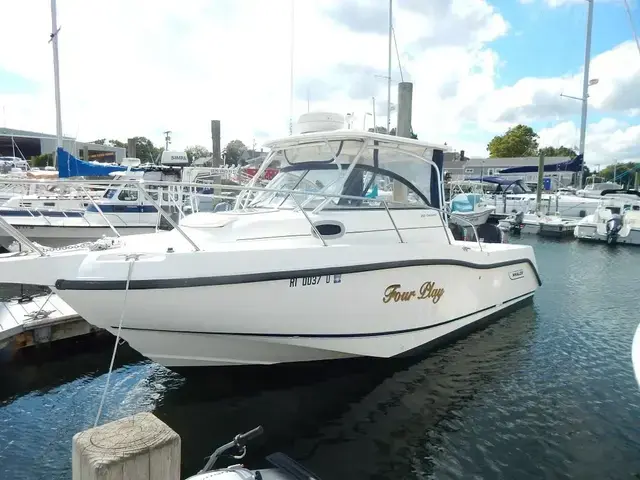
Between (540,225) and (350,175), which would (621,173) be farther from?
(350,175)

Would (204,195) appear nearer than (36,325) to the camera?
Yes

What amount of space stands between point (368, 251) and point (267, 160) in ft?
7.68

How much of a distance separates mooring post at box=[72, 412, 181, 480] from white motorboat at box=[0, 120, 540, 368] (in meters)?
1.78

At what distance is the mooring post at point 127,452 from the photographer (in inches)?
94.3

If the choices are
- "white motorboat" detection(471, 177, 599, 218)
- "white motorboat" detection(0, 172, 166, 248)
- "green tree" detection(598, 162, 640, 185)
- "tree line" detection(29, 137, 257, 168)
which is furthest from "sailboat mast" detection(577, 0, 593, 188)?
"green tree" detection(598, 162, 640, 185)

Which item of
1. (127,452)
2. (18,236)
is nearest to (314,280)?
(127,452)

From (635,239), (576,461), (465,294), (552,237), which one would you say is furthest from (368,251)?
(552,237)

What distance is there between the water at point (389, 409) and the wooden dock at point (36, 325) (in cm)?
34

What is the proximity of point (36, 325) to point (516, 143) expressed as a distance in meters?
64.5

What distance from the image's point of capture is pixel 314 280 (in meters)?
4.80

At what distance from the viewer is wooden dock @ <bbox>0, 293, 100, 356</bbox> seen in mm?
6445

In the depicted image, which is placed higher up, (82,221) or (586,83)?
(586,83)

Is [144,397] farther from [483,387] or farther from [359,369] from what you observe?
[483,387]

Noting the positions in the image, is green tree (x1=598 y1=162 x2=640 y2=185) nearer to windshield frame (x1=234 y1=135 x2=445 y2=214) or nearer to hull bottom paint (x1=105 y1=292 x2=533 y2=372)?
windshield frame (x1=234 y1=135 x2=445 y2=214)
